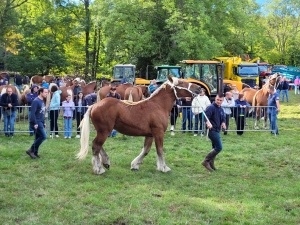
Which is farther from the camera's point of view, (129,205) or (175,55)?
(175,55)

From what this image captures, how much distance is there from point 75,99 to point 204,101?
5.94 m

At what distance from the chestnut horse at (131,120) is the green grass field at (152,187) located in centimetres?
41

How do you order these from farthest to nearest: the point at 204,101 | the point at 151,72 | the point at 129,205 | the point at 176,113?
1. the point at 151,72
2. the point at 176,113
3. the point at 204,101
4. the point at 129,205

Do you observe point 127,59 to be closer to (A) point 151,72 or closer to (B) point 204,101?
(A) point 151,72

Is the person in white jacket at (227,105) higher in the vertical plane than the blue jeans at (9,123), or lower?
higher

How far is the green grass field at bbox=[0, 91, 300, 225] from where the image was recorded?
5734 millimetres

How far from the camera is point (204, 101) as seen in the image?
1275 centimetres

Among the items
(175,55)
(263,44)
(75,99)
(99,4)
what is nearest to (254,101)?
(75,99)

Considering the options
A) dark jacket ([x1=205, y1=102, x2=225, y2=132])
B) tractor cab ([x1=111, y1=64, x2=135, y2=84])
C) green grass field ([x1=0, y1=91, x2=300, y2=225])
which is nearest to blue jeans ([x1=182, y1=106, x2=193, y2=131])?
green grass field ([x1=0, y1=91, x2=300, y2=225])

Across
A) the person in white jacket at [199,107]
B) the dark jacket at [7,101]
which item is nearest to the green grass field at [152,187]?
the dark jacket at [7,101]

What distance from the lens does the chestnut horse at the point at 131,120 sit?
8023mm

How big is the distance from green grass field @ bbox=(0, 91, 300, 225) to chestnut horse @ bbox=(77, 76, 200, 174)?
0.41m

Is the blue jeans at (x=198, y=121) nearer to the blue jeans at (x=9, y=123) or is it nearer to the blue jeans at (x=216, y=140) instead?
the blue jeans at (x=216, y=140)

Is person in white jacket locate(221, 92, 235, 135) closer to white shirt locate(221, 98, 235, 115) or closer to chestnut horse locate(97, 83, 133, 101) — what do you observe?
white shirt locate(221, 98, 235, 115)
